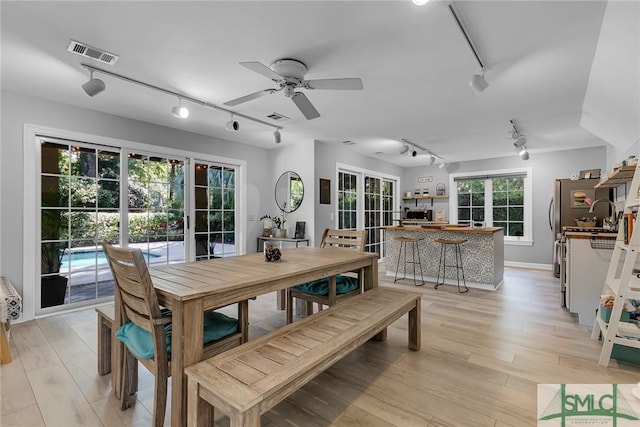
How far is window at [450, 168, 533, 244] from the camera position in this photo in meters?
6.46

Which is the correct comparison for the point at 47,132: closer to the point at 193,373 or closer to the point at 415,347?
the point at 193,373

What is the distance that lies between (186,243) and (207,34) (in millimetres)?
3248

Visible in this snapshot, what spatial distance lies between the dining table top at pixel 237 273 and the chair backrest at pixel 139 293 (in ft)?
0.28

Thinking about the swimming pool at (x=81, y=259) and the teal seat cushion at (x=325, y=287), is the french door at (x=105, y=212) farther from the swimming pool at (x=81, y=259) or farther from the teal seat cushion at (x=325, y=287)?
the teal seat cushion at (x=325, y=287)

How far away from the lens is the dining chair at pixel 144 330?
58.9 inches

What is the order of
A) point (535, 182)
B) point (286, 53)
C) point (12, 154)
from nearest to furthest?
point (286, 53) → point (12, 154) → point (535, 182)

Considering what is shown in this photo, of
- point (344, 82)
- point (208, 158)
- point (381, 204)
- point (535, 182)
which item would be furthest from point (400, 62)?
point (535, 182)

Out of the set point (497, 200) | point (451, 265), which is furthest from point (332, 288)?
point (497, 200)

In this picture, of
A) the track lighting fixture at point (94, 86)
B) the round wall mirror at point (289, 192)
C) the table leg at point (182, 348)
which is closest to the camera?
the table leg at point (182, 348)

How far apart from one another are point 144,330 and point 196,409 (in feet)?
2.08

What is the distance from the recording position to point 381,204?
729 centimetres

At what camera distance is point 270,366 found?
142 cm

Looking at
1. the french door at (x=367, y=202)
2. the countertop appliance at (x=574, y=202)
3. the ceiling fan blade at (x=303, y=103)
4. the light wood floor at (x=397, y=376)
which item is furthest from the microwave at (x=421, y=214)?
the ceiling fan blade at (x=303, y=103)

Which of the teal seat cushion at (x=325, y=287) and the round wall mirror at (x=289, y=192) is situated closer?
the teal seat cushion at (x=325, y=287)
